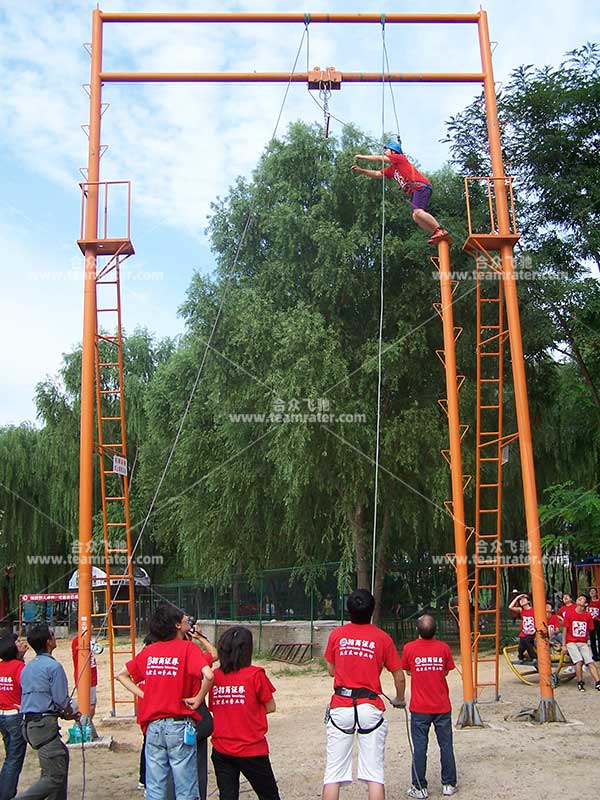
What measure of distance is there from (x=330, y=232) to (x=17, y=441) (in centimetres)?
2100

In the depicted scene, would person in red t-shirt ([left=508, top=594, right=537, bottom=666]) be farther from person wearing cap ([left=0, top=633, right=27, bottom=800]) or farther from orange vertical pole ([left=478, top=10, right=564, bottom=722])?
person wearing cap ([left=0, top=633, right=27, bottom=800])

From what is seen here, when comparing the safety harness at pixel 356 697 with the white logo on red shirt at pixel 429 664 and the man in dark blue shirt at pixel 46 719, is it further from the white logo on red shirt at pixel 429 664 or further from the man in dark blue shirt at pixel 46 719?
the man in dark blue shirt at pixel 46 719

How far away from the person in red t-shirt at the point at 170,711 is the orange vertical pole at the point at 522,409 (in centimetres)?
633

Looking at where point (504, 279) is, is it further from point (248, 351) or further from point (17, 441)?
point (17, 441)

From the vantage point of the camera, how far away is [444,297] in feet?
38.0

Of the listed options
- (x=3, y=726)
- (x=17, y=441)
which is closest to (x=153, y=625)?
(x=3, y=726)

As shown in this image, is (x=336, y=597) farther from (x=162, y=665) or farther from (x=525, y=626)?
(x=162, y=665)

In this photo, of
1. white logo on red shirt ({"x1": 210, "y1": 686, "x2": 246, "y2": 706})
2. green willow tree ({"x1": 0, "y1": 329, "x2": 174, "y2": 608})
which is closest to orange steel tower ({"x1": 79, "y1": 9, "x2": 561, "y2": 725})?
white logo on red shirt ({"x1": 210, "y1": 686, "x2": 246, "y2": 706})

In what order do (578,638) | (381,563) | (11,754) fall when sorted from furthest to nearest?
(381,563) < (578,638) < (11,754)

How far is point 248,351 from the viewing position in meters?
21.1

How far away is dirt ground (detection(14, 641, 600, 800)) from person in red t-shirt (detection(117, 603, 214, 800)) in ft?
9.33

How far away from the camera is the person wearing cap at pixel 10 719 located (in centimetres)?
702

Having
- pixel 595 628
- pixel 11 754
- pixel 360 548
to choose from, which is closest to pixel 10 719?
pixel 11 754

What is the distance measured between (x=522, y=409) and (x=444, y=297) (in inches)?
75.2
